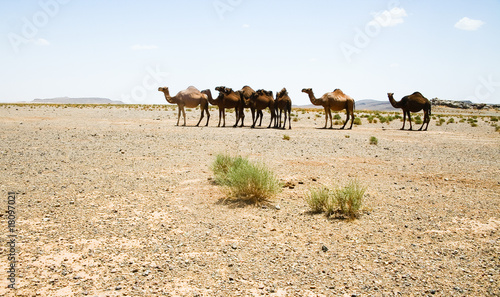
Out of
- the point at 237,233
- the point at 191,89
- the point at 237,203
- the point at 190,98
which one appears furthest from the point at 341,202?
the point at 191,89

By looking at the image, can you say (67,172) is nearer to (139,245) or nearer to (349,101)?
(139,245)

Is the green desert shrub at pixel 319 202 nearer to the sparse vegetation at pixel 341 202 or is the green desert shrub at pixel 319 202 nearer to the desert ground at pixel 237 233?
the sparse vegetation at pixel 341 202

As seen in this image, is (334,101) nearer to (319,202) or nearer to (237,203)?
(237,203)

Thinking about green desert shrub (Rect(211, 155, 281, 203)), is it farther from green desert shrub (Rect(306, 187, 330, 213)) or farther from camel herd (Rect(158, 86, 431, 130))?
camel herd (Rect(158, 86, 431, 130))

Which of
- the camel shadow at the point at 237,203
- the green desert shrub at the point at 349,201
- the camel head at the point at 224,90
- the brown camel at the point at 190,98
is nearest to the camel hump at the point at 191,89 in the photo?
the brown camel at the point at 190,98

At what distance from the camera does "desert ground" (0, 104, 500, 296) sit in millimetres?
4598

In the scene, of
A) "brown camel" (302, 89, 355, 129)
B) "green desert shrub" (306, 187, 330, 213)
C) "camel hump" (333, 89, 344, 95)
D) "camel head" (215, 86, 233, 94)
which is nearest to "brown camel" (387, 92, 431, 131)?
"brown camel" (302, 89, 355, 129)

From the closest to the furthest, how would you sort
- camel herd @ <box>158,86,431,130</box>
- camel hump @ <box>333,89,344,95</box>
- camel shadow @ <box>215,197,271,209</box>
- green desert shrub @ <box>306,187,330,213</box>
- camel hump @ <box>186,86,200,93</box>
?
green desert shrub @ <box>306,187,330,213</box>, camel shadow @ <box>215,197,271,209</box>, camel herd @ <box>158,86,431,130</box>, camel hump @ <box>186,86,200,93</box>, camel hump @ <box>333,89,344,95</box>

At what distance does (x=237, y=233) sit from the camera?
6.23m

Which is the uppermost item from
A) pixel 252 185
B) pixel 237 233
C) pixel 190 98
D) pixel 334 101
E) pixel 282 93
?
pixel 282 93

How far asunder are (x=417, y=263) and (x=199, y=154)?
9550 mm

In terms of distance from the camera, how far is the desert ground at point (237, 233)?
4.60 m

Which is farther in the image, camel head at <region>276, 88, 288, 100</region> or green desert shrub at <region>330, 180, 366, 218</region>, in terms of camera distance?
camel head at <region>276, 88, 288, 100</region>

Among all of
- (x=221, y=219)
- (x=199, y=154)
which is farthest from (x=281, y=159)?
(x=221, y=219)
